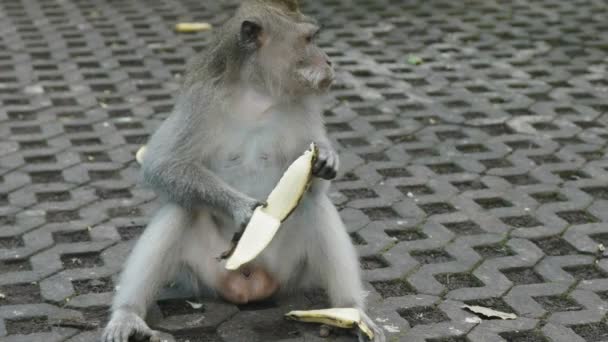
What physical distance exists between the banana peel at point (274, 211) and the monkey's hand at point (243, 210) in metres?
0.02

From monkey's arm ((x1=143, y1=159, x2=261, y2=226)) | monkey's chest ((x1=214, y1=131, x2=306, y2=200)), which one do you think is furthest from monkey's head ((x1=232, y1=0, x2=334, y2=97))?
monkey's arm ((x1=143, y1=159, x2=261, y2=226))

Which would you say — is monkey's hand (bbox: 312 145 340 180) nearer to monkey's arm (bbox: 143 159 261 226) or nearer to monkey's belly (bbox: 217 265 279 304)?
monkey's arm (bbox: 143 159 261 226)

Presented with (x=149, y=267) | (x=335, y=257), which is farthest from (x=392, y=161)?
(x=149, y=267)

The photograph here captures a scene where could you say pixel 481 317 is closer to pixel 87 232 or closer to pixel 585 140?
pixel 87 232

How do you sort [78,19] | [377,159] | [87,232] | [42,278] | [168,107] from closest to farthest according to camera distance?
[42,278] → [87,232] → [377,159] → [168,107] → [78,19]

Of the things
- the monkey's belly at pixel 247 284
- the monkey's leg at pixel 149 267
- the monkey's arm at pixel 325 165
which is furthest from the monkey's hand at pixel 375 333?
the monkey's leg at pixel 149 267

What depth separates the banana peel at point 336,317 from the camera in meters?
3.92

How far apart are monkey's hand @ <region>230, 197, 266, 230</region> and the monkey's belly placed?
0.36 m

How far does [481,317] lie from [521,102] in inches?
133

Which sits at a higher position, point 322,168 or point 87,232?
point 322,168

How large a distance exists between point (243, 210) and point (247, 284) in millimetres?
469

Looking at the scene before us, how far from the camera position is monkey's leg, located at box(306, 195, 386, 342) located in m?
4.08

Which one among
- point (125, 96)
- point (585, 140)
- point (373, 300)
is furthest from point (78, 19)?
point (373, 300)

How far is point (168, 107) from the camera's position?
23.2 feet
